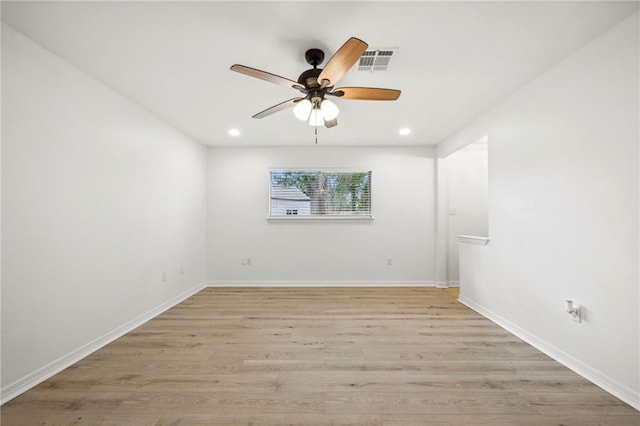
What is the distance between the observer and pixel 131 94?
2719mm

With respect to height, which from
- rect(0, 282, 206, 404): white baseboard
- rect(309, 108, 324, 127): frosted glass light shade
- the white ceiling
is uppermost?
the white ceiling

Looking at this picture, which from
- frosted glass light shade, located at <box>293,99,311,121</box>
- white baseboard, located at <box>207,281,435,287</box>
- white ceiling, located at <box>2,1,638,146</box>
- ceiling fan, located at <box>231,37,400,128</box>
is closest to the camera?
white ceiling, located at <box>2,1,638,146</box>

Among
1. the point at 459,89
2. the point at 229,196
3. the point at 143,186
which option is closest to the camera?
the point at 459,89

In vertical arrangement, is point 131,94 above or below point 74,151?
above

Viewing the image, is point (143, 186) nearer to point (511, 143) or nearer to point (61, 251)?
point (61, 251)

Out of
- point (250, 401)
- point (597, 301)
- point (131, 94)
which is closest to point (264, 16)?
point (131, 94)

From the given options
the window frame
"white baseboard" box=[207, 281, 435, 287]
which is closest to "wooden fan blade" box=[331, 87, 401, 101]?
the window frame

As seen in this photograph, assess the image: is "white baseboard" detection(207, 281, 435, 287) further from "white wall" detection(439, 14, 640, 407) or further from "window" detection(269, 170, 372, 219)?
"white wall" detection(439, 14, 640, 407)

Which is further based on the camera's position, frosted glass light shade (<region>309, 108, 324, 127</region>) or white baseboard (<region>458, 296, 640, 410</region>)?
frosted glass light shade (<region>309, 108, 324, 127</region>)

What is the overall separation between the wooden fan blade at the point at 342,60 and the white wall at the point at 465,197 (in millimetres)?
3583

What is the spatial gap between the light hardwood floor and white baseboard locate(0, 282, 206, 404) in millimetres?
65

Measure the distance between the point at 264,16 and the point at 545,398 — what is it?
117 inches

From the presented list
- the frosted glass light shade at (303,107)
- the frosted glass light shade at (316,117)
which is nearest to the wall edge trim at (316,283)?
the frosted glass light shade at (316,117)

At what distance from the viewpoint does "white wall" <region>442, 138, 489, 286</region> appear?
4.73 metres
